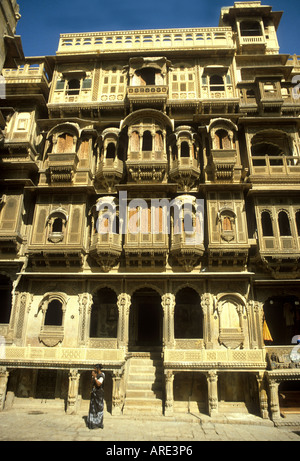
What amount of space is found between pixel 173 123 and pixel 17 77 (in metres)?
11.0

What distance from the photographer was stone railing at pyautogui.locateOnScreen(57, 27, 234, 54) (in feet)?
71.6

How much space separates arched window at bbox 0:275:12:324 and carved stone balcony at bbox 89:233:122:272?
6492 millimetres

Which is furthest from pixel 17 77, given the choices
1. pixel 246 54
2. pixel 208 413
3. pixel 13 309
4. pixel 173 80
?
pixel 208 413

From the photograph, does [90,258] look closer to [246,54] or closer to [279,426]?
[279,426]

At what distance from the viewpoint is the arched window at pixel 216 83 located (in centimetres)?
2061

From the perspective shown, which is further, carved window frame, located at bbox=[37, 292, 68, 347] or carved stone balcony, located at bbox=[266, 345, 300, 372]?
carved window frame, located at bbox=[37, 292, 68, 347]

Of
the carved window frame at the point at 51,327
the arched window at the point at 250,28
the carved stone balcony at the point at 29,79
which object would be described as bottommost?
the carved window frame at the point at 51,327

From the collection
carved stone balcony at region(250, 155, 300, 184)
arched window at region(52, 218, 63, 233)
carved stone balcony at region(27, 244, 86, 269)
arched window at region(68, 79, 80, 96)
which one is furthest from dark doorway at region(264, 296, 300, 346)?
arched window at region(68, 79, 80, 96)

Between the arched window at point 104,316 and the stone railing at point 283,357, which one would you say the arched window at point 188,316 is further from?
the stone railing at point 283,357

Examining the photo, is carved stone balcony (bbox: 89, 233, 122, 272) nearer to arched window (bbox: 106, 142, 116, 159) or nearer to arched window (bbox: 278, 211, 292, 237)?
arched window (bbox: 106, 142, 116, 159)

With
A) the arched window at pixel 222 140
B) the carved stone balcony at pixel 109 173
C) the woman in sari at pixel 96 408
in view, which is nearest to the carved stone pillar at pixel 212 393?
the woman in sari at pixel 96 408

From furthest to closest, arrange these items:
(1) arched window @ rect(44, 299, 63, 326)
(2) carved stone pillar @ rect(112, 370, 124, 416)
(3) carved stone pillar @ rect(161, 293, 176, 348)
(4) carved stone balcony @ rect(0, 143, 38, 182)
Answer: (4) carved stone balcony @ rect(0, 143, 38, 182) → (1) arched window @ rect(44, 299, 63, 326) → (3) carved stone pillar @ rect(161, 293, 176, 348) → (2) carved stone pillar @ rect(112, 370, 124, 416)

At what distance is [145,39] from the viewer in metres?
22.3

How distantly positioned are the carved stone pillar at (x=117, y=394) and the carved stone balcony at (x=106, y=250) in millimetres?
5332
